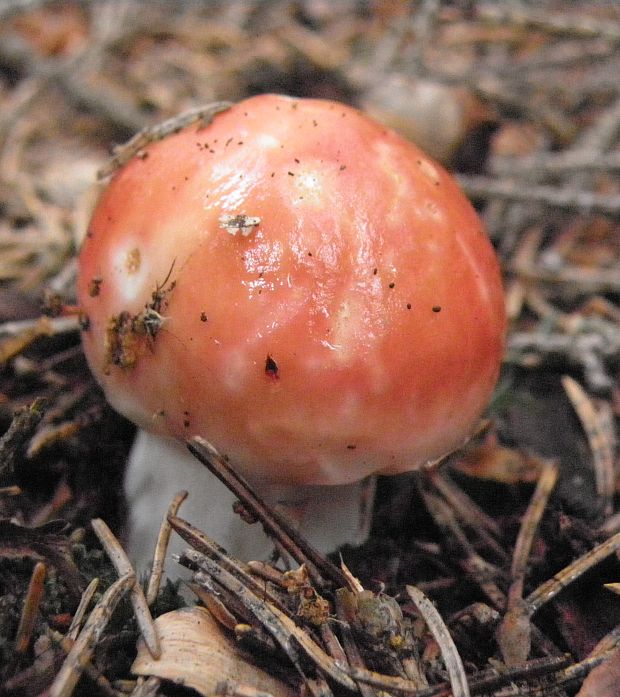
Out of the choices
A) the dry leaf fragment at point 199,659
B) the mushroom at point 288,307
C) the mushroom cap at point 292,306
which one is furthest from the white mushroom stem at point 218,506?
the dry leaf fragment at point 199,659

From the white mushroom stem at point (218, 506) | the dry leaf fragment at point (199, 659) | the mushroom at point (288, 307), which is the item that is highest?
the mushroom at point (288, 307)

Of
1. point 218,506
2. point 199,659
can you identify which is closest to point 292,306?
point 218,506

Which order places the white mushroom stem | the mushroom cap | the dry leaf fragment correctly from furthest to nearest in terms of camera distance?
the white mushroom stem, the mushroom cap, the dry leaf fragment

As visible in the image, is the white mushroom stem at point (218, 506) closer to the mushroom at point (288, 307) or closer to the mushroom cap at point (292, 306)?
the mushroom at point (288, 307)

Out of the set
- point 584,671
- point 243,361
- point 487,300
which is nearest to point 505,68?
point 487,300

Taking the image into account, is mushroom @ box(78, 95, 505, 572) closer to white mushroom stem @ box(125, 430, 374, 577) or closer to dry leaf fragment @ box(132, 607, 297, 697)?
white mushroom stem @ box(125, 430, 374, 577)

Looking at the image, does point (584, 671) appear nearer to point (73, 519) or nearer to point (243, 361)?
point (243, 361)

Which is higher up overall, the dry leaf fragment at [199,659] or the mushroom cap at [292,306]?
the mushroom cap at [292,306]

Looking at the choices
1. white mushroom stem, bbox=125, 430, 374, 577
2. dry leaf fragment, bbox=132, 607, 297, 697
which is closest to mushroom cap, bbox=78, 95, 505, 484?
white mushroom stem, bbox=125, 430, 374, 577
